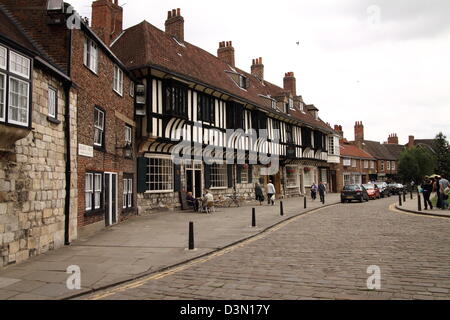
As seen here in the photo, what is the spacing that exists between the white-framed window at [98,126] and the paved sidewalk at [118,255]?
3261 mm

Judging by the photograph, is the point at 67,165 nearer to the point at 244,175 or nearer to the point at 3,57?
the point at 3,57

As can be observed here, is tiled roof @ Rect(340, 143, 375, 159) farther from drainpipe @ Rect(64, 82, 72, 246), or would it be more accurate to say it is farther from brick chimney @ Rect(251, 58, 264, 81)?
drainpipe @ Rect(64, 82, 72, 246)

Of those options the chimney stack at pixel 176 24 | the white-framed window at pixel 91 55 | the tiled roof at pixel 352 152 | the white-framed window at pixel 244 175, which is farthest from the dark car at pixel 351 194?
the tiled roof at pixel 352 152

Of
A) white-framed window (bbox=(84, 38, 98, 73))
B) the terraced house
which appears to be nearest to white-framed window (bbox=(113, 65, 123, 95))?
the terraced house

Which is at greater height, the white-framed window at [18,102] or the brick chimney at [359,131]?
the brick chimney at [359,131]

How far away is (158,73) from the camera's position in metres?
17.2

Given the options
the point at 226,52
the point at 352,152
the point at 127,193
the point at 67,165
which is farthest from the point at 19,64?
the point at 352,152

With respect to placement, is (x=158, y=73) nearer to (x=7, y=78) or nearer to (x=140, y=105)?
(x=140, y=105)

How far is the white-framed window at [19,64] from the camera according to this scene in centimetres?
774

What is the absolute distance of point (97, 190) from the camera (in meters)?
12.6

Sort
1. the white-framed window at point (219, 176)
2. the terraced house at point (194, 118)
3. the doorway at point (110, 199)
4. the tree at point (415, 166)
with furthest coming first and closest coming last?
the tree at point (415, 166), the white-framed window at point (219, 176), the terraced house at point (194, 118), the doorway at point (110, 199)

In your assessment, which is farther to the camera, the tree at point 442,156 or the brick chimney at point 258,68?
the tree at point 442,156

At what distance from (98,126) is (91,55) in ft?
8.24

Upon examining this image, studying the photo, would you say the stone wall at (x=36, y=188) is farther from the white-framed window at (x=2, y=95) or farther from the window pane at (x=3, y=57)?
the window pane at (x=3, y=57)
